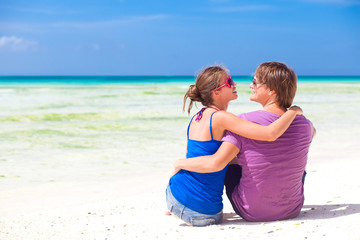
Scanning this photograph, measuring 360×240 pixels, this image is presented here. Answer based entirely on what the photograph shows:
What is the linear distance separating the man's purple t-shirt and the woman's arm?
0.10m

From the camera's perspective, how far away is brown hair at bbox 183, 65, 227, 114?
3.18 meters

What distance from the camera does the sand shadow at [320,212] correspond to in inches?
132

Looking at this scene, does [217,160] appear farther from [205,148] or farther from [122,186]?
[122,186]

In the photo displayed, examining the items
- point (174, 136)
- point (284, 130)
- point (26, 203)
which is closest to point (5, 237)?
point (26, 203)

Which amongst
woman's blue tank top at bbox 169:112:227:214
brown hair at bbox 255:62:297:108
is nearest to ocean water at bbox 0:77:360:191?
woman's blue tank top at bbox 169:112:227:214

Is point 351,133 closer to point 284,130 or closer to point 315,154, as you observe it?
point 315,154

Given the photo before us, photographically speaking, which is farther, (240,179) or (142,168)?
(142,168)

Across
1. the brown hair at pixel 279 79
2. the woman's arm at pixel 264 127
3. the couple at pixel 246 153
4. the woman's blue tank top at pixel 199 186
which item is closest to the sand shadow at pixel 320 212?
the couple at pixel 246 153

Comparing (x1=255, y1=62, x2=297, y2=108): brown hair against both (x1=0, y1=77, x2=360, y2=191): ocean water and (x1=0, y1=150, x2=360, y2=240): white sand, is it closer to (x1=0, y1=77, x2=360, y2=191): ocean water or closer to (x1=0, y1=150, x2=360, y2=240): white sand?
(x1=0, y1=150, x2=360, y2=240): white sand

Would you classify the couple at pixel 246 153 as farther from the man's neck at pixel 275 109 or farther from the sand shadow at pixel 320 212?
the sand shadow at pixel 320 212

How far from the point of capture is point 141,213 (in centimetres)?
406

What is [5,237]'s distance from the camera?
3486 mm

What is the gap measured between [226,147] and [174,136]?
6.82 m

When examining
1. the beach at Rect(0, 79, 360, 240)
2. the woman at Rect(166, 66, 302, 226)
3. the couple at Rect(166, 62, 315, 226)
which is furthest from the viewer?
the beach at Rect(0, 79, 360, 240)
